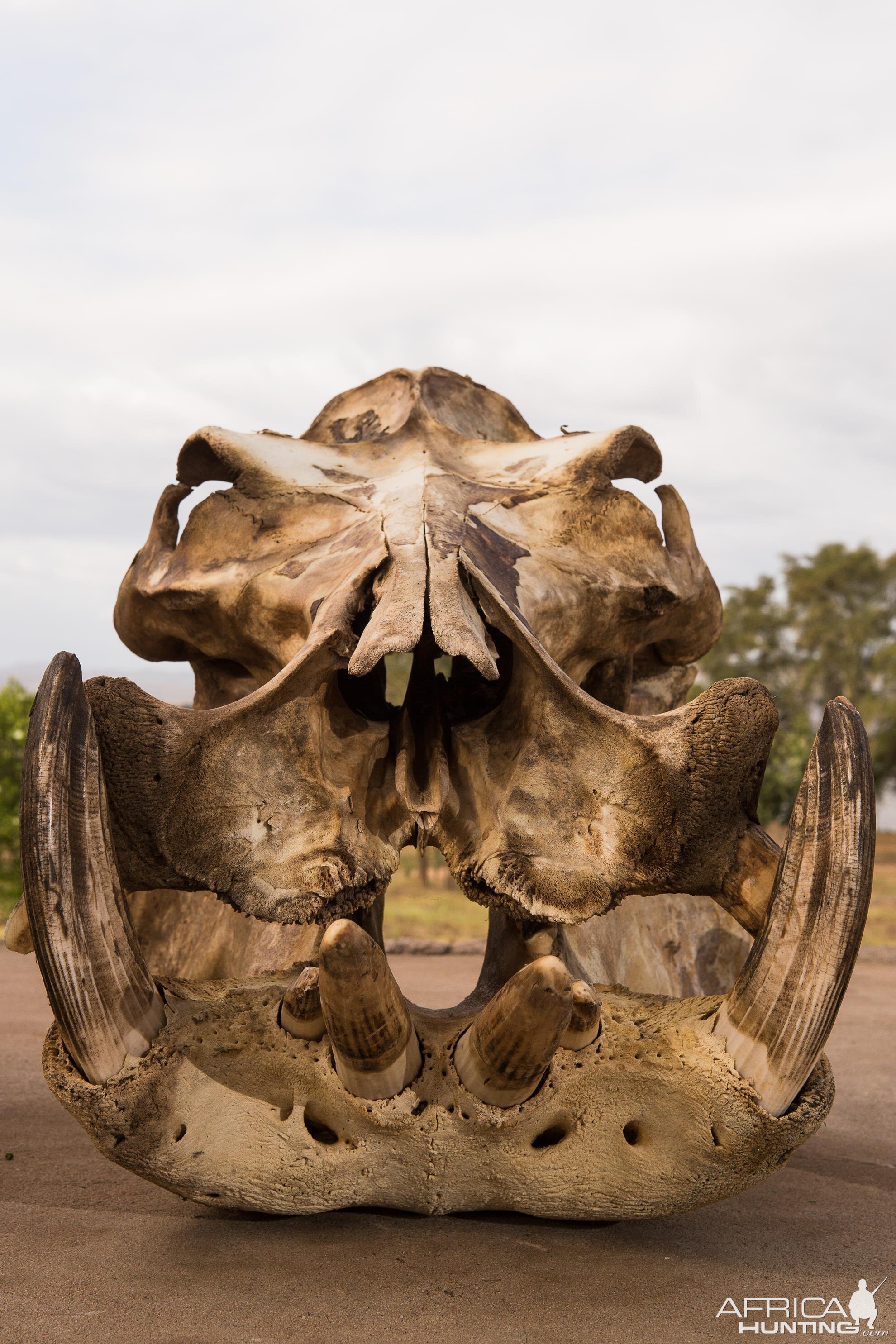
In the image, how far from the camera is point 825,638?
2739 centimetres

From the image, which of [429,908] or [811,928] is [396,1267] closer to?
[811,928]

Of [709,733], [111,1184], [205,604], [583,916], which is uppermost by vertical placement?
[205,604]

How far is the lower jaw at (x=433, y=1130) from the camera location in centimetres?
244

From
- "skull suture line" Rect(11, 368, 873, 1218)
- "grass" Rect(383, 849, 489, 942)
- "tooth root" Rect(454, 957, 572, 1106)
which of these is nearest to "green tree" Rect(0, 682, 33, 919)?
"grass" Rect(383, 849, 489, 942)

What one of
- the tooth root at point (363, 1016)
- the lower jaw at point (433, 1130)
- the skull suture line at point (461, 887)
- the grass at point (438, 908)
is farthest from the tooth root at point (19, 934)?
the grass at point (438, 908)

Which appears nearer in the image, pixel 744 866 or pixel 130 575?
pixel 744 866

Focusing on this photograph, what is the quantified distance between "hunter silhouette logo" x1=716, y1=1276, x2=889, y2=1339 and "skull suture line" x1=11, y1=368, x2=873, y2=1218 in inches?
8.4

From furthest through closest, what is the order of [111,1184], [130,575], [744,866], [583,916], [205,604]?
[130,575], [205,604], [111,1184], [744,866], [583,916]

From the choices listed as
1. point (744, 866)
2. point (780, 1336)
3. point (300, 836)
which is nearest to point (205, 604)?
point (300, 836)

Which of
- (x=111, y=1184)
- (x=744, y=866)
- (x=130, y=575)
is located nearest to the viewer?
(x=744, y=866)

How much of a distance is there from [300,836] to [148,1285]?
3.08 feet

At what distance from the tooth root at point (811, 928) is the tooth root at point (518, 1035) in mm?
394

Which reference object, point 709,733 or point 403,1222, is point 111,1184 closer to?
point 403,1222

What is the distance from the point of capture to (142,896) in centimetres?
355
